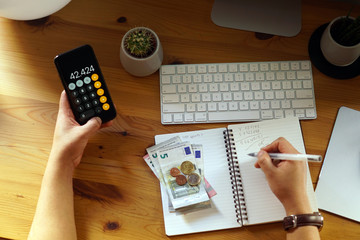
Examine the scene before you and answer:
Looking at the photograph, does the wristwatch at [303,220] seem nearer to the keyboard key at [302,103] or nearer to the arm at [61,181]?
the keyboard key at [302,103]

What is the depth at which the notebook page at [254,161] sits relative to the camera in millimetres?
863

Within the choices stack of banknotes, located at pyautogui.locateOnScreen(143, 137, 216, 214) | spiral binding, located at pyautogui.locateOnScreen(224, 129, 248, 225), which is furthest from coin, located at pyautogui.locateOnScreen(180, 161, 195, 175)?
spiral binding, located at pyautogui.locateOnScreen(224, 129, 248, 225)

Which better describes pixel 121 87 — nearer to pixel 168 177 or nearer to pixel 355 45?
pixel 168 177

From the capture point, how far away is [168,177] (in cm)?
88

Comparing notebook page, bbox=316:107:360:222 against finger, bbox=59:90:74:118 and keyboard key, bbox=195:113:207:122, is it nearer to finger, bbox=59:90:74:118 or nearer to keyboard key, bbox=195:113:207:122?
keyboard key, bbox=195:113:207:122

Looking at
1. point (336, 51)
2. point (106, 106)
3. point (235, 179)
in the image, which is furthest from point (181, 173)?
point (336, 51)

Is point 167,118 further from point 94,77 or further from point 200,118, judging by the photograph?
point 94,77

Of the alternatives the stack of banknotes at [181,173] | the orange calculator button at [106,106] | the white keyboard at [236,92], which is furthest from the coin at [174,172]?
the orange calculator button at [106,106]

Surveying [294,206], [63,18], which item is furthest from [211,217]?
[63,18]

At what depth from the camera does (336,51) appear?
907mm

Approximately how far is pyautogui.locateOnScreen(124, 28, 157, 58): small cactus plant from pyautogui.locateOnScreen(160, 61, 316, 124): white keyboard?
79mm

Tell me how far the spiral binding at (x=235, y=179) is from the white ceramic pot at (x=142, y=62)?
0.26 meters

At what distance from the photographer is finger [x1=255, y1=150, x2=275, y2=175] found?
2.72 ft

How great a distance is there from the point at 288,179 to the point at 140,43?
0.50 metres
